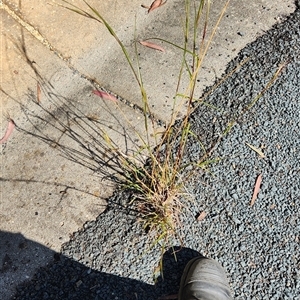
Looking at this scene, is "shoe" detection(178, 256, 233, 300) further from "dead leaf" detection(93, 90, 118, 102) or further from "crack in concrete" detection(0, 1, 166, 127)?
"dead leaf" detection(93, 90, 118, 102)

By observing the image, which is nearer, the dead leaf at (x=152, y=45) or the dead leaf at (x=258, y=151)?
the dead leaf at (x=258, y=151)

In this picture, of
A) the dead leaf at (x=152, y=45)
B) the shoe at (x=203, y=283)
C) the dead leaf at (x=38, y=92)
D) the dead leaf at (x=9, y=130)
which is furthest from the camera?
the dead leaf at (x=152, y=45)

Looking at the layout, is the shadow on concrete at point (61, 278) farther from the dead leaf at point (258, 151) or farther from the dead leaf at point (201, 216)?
the dead leaf at point (258, 151)

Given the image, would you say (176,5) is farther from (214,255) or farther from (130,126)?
(214,255)

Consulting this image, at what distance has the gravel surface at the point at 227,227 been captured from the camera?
Result: 223 centimetres

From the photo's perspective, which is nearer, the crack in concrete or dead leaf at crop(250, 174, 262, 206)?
dead leaf at crop(250, 174, 262, 206)

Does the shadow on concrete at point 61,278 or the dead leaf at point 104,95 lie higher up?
the dead leaf at point 104,95

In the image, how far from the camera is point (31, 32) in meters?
2.87

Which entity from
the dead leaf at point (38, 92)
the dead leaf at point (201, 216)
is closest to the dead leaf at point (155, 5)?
the dead leaf at point (38, 92)

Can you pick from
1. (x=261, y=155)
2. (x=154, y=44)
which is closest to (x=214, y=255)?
(x=261, y=155)

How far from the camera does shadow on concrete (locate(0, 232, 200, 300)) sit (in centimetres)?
219

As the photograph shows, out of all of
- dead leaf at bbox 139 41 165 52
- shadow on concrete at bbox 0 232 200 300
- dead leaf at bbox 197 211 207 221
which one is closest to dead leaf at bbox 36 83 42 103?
dead leaf at bbox 139 41 165 52

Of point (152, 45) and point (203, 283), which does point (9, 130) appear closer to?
point (152, 45)

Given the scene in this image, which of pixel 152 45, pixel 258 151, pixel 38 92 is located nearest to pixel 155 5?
pixel 152 45
